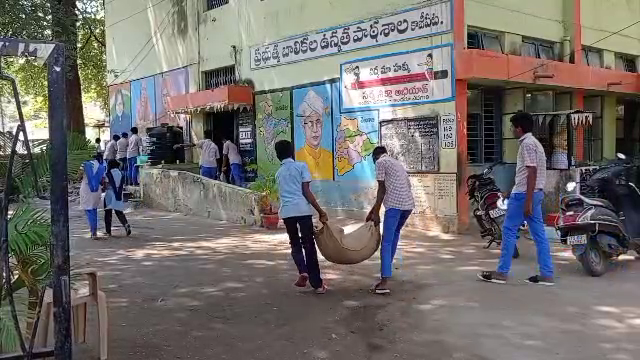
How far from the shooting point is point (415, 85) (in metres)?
10.4

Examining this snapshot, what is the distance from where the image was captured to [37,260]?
353 cm

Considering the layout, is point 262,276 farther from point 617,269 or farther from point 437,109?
point 437,109

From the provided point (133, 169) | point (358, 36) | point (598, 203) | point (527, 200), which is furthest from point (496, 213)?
point (133, 169)

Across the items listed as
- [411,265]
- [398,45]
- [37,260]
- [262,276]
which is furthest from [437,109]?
[37,260]

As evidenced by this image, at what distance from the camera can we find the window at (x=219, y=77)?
1495 centimetres

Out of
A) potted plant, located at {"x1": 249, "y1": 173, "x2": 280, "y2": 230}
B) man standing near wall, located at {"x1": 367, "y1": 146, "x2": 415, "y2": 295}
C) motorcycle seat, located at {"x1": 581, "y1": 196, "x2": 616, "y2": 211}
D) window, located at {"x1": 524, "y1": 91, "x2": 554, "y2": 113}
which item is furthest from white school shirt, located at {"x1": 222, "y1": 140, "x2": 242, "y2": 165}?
motorcycle seat, located at {"x1": 581, "y1": 196, "x2": 616, "y2": 211}

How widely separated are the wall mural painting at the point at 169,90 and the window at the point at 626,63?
1114 centimetres

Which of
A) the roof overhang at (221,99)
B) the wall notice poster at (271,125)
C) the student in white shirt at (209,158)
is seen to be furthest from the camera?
the student in white shirt at (209,158)

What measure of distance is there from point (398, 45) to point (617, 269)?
18.0 ft

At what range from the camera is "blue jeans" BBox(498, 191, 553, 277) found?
239 inches

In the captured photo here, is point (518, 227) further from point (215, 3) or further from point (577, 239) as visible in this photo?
point (215, 3)

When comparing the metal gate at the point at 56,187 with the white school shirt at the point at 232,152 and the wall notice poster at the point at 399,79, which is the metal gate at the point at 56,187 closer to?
the wall notice poster at the point at 399,79

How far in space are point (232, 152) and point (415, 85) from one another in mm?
5650

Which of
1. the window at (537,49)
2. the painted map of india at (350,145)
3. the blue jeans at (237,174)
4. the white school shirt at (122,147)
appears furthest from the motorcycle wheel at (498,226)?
the white school shirt at (122,147)
